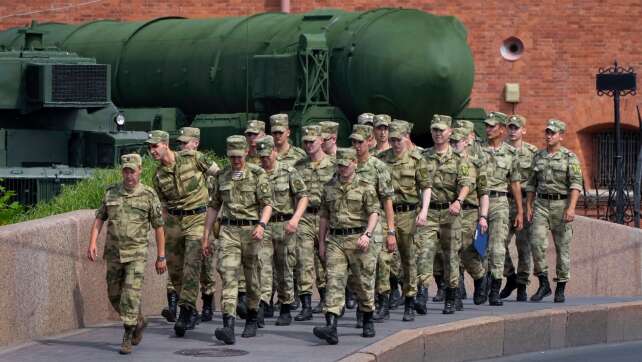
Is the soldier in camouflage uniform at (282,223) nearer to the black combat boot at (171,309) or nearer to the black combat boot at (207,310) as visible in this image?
the black combat boot at (207,310)

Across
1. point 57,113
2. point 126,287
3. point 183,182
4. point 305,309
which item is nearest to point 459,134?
point 305,309

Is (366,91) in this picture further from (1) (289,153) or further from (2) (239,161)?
(2) (239,161)

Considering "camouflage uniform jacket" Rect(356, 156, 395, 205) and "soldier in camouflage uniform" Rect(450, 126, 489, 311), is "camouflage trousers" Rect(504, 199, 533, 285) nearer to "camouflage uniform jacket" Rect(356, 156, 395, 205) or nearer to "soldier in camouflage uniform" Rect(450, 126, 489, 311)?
"soldier in camouflage uniform" Rect(450, 126, 489, 311)

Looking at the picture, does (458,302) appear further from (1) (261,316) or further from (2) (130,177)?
(2) (130,177)

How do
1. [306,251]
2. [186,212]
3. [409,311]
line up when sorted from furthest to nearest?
1. [306,251]
2. [409,311]
3. [186,212]

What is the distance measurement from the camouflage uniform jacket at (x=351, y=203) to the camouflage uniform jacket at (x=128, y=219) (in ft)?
4.70

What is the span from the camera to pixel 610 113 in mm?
31000

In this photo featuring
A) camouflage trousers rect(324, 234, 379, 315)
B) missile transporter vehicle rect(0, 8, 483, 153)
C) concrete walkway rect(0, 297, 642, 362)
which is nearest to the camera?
concrete walkway rect(0, 297, 642, 362)

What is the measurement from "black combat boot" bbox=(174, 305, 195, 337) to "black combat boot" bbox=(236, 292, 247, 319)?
1.27 ft

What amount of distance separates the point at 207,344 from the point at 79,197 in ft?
14.3

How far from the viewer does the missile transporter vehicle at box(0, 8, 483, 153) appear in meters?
23.2

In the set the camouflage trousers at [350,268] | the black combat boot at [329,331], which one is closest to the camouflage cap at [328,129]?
the camouflage trousers at [350,268]

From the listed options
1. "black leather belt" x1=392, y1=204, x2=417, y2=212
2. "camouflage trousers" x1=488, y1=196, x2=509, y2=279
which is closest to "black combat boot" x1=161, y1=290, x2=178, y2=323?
"black leather belt" x1=392, y1=204, x2=417, y2=212

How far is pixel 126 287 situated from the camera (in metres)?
14.1
